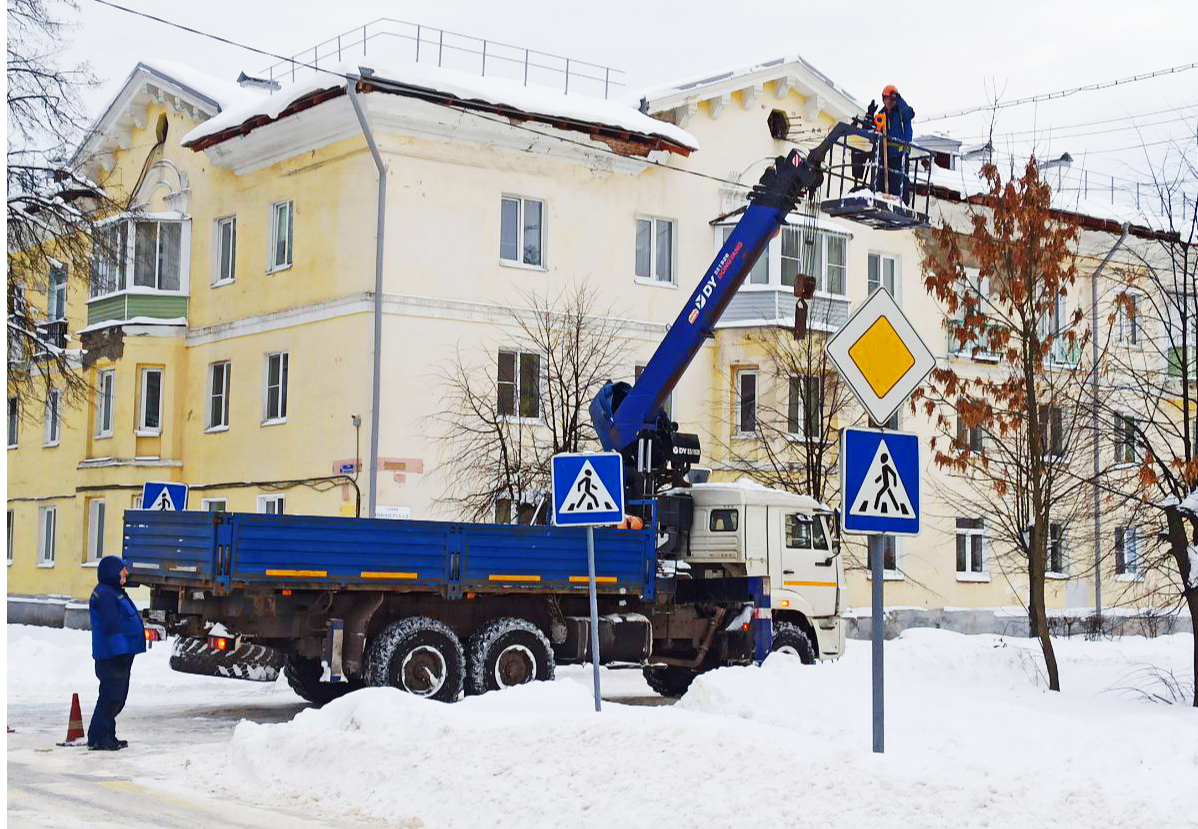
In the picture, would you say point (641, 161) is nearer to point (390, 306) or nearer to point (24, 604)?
point (390, 306)

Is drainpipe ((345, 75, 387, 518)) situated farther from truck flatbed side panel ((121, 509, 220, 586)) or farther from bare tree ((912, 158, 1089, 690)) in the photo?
bare tree ((912, 158, 1089, 690))

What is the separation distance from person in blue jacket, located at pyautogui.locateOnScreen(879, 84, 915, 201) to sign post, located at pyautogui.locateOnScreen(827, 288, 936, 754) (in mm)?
10658

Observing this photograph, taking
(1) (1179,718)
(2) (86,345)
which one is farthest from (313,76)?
(1) (1179,718)

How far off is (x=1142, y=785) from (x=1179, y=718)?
693 cm

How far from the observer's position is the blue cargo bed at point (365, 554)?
661 inches

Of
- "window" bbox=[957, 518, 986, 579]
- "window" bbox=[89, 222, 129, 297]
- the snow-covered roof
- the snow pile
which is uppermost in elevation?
the snow-covered roof

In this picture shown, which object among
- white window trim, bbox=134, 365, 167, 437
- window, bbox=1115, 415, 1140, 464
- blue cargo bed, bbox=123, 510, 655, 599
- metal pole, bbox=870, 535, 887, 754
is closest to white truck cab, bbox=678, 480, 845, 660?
blue cargo bed, bbox=123, 510, 655, 599

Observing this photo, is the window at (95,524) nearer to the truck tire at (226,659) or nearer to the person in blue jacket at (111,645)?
the truck tire at (226,659)

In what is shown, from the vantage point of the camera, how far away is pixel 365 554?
17.5 meters

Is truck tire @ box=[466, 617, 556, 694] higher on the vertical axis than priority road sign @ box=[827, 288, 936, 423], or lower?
lower

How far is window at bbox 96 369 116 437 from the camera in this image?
35000mm

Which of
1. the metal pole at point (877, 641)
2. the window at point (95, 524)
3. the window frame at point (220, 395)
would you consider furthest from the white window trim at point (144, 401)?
the metal pole at point (877, 641)

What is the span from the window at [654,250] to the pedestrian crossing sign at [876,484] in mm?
22829

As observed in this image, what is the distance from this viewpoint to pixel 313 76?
96.4 feet
